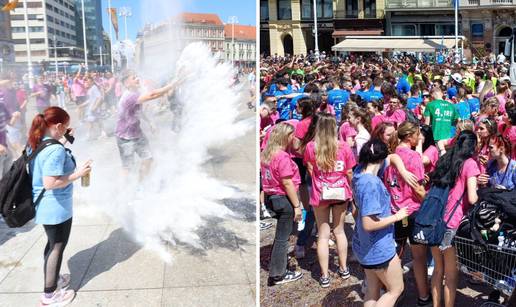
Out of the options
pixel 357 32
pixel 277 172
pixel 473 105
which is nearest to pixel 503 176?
pixel 277 172

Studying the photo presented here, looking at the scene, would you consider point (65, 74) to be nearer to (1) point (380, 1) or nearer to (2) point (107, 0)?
(2) point (107, 0)

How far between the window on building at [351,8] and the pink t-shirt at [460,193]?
139 feet

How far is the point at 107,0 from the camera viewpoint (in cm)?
375

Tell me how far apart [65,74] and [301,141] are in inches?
80.0

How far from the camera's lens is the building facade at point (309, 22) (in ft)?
142

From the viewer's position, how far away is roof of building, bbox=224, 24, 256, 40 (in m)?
3.82

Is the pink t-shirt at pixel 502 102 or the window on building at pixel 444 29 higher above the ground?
the window on building at pixel 444 29

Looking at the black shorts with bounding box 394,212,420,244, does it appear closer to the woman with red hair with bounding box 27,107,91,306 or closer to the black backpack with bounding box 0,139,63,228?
the woman with red hair with bounding box 27,107,91,306

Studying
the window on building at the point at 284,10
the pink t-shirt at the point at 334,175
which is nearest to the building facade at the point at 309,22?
the window on building at the point at 284,10

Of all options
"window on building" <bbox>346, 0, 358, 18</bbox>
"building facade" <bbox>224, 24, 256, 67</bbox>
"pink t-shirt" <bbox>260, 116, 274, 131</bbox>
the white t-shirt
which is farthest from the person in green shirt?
"window on building" <bbox>346, 0, 358, 18</bbox>

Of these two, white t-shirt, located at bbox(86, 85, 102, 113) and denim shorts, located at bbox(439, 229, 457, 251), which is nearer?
denim shorts, located at bbox(439, 229, 457, 251)

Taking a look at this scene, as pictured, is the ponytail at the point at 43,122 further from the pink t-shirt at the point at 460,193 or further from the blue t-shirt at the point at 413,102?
the blue t-shirt at the point at 413,102

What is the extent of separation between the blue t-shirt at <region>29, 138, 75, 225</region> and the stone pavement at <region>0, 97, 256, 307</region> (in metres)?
0.61

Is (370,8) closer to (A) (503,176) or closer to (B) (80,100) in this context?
(A) (503,176)
